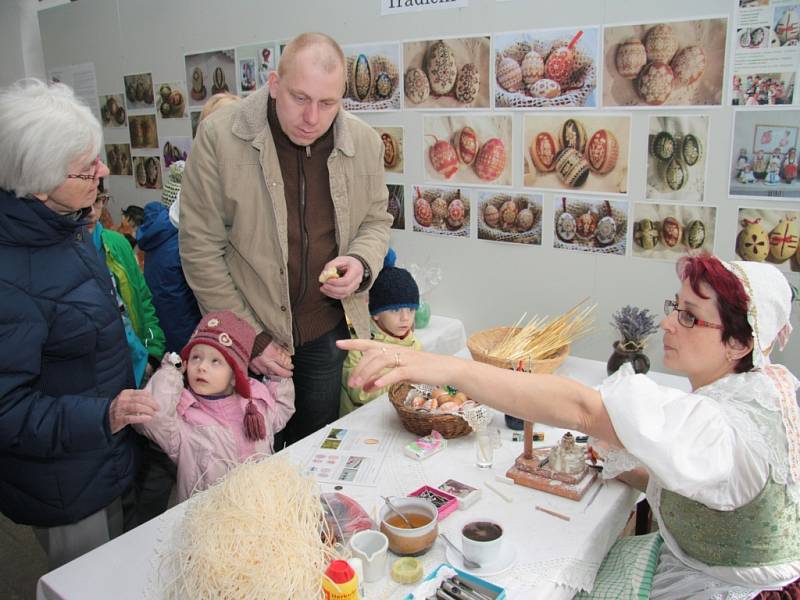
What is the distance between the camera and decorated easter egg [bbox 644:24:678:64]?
2.78 metres

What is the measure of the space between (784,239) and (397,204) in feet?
6.45

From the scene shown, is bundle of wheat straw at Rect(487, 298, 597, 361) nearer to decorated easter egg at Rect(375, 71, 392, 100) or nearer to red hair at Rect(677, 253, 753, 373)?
red hair at Rect(677, 253, 753, 373)

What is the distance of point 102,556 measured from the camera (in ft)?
4.97

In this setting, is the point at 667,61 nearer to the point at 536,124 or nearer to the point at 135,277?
the point at 536,124

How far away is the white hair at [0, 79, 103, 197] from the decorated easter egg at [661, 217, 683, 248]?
7.72 ft

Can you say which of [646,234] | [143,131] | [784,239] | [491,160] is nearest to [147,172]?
[143,131]

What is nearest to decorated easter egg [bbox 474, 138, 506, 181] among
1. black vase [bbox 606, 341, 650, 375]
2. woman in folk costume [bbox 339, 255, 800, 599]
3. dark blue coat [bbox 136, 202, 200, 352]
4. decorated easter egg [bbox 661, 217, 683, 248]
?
decorated easter egg [bbox 661, 217, 683, 248]

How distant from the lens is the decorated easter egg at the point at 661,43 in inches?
109

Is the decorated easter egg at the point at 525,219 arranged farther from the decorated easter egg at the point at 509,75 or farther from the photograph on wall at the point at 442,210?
the decorated easter egg at the point at 509,75

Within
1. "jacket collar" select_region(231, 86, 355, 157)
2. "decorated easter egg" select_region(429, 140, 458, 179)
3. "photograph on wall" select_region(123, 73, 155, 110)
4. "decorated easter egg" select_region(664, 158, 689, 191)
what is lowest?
"decorated easter egg" select_region(664, 158, 689, 191)

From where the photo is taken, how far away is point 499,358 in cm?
245

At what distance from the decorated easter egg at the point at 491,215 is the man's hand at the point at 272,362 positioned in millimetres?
1574

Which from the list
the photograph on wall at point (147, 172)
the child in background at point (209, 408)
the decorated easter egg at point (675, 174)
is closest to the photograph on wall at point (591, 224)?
the decorated easter egg at point (675, 174)

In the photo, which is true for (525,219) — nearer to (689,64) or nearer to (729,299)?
(689,64)
